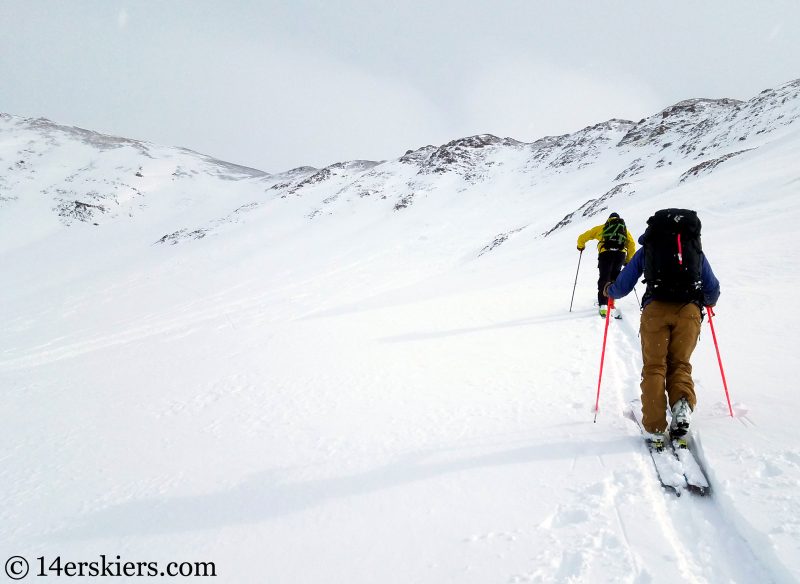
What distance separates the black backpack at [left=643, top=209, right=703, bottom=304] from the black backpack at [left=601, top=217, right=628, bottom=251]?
4.90m

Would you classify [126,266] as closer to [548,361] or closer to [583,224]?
[583,224]

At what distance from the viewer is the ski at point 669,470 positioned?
287 cm

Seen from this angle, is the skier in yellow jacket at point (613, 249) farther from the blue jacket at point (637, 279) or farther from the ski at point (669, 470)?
Answer: the ski at point (669, 470)

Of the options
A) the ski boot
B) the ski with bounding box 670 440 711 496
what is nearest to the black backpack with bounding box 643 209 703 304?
the ski boot

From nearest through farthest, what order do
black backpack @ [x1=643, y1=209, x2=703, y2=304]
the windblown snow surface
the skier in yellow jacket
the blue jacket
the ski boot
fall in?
the windblown snow surface, the ski boot, black backpack @ [x1=643, y1=209, x2=703, y2=304], the blue jacket, the skier in yellow jacket

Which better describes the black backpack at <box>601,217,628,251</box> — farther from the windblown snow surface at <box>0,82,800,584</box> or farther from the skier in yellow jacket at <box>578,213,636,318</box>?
the windblown snow surface at <box>0,82,800,584</box>

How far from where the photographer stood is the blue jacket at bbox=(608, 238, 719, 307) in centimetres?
356

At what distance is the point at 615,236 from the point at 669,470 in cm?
604

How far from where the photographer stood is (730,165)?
1964cm

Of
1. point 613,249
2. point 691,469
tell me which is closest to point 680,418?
point 691,469

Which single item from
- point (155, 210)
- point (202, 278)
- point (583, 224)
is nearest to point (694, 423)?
point (583, 224)

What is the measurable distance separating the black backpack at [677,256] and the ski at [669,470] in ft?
4.34

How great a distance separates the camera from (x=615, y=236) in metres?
8.02

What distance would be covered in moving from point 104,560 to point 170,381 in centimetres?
442
